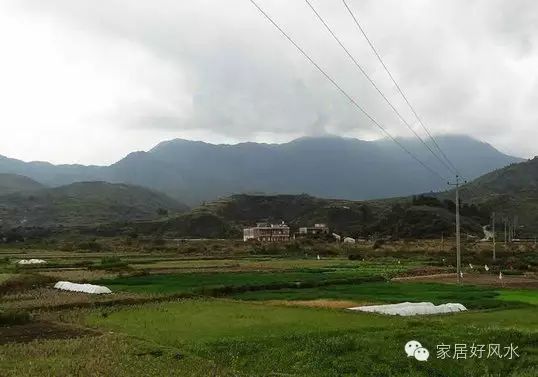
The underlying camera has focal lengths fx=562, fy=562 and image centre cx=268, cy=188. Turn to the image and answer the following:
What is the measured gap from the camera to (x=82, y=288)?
38781mm

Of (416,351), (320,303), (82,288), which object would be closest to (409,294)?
(320,303)

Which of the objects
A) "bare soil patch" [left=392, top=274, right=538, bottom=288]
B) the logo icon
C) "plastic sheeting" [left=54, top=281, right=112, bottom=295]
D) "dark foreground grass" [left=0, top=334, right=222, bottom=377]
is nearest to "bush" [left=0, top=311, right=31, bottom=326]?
"dark foreground grass" [left=0, top=334, right=222, bottom=377]

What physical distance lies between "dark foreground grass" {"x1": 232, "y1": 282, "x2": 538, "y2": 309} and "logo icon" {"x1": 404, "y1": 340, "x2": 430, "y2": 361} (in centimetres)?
1444

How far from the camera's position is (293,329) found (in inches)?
874

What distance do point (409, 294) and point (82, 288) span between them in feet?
72.2

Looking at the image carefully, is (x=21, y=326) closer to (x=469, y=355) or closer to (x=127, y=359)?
(x=127, y=359)

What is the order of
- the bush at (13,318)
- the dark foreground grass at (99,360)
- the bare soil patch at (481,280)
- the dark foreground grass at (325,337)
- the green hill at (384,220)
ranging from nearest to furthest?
the dark foreground grass at (325,337), the dark foreground grass at (99,360), the bush at (13,318), the bare soil patch at (481,280), the green hill at (384,220)

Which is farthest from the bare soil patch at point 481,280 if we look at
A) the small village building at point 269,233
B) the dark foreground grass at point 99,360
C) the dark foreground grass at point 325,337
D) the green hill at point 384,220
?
the small village building at point 269,233

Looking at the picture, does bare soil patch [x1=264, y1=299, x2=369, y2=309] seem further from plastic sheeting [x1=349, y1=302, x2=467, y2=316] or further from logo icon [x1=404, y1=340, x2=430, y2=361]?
logo icon [x1=404, y1=340, x2=430, y2=361]

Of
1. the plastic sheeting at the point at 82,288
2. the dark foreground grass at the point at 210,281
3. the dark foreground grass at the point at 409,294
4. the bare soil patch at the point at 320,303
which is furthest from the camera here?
the dark foreground grass at the point at 210,281

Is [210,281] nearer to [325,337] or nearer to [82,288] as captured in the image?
[82,288]

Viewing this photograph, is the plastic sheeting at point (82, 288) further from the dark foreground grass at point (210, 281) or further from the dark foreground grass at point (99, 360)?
the dark foreground grass at point (99, 360)

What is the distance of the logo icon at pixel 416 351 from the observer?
16219 millimetres

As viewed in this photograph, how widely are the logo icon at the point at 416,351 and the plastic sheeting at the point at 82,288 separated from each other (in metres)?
25.4
